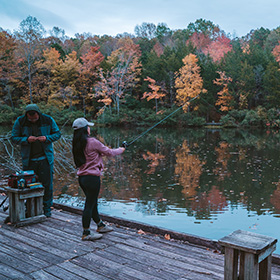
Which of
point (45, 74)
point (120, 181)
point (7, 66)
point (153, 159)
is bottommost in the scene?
point (120, 181)

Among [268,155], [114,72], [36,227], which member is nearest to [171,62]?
[114,72]

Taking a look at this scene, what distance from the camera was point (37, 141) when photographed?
186 inches

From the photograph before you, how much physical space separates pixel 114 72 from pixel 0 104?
12457 millimetres

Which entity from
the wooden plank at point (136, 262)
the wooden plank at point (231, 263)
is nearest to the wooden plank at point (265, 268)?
the wooden plank at point (231, 263)

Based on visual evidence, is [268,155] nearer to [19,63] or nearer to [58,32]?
[19,63]

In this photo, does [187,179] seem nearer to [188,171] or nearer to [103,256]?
[188,171]

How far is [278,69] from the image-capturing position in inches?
1341

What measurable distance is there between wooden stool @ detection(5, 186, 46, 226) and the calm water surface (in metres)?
2.49

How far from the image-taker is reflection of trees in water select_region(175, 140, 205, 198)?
9031mm

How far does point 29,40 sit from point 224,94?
884 inches

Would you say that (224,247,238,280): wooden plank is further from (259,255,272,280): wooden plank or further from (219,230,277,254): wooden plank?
(259,255,272,280): wooden plank

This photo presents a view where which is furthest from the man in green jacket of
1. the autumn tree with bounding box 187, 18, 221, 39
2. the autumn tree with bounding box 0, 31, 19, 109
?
the autumn tree with bounding box 187, 18, 221, 39

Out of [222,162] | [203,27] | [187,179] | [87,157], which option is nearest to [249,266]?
[87,157]

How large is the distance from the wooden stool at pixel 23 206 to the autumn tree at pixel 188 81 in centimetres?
3079
